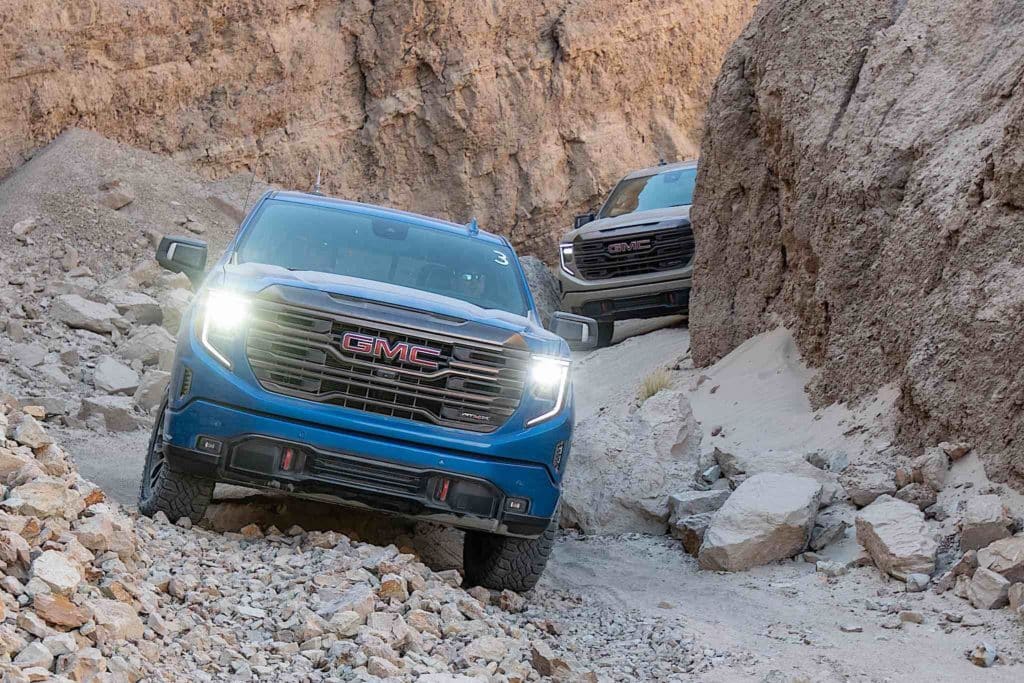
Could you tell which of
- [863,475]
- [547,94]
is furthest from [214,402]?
[547,94]

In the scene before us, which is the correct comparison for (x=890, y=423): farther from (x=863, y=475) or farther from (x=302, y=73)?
(x=302, y=73)

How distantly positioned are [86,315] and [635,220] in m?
6.95

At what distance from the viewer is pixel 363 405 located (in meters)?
6.55

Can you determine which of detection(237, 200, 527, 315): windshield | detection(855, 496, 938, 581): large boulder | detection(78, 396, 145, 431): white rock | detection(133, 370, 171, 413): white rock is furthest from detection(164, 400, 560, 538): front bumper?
detection(133, 370, 171, 413): white rock

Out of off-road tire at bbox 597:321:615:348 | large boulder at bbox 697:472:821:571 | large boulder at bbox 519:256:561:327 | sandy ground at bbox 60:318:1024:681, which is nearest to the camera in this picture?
sandy ground at bbox 60:318:1024:681

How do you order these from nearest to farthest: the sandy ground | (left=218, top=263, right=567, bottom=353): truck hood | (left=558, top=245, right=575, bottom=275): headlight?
the sandy ground
(left=218, top=263, right=567, bottom=353): truck hood
(left=558, top=245, right=575, bottom=275): headlight

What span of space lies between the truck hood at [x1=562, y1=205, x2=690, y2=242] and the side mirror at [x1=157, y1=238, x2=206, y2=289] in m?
9.83

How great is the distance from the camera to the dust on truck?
1673 cm

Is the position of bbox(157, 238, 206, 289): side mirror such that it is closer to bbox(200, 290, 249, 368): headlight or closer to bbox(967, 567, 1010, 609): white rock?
bbox(200, 290, 249, 368): headlight

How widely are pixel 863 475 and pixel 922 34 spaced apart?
4681 millimetres

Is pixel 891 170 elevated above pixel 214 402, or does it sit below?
above

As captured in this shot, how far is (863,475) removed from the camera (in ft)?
29.3

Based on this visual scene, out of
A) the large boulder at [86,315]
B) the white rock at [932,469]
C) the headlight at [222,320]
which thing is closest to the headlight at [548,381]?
the headlight at [222,320]

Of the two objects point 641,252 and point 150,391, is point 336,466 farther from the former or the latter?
point 641,252
